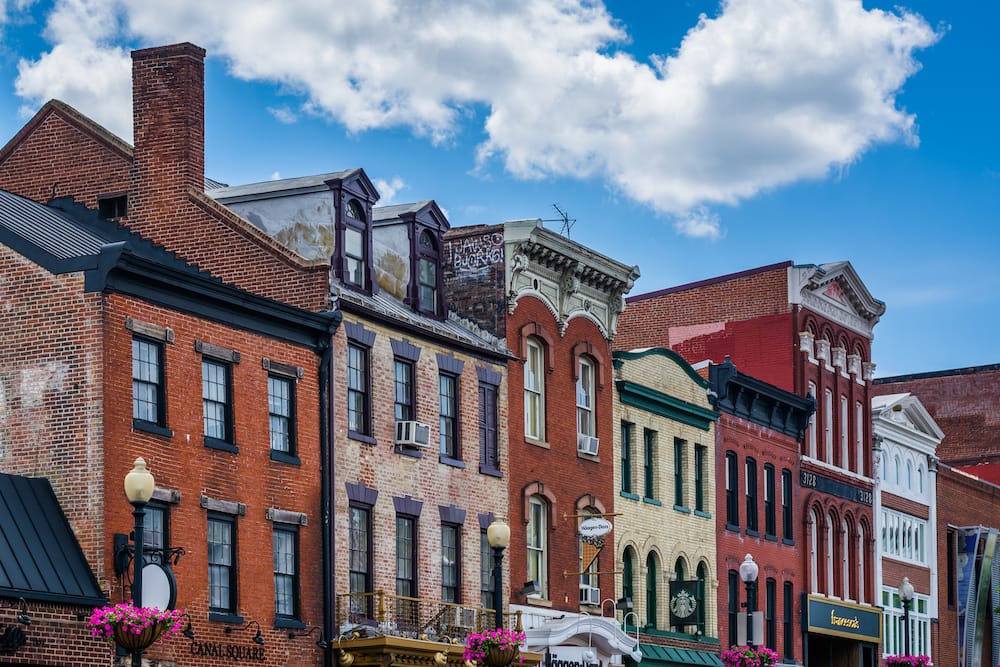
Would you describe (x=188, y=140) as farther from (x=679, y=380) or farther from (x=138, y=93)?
(x=679, y=380)

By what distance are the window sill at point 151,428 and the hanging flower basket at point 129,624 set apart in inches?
208

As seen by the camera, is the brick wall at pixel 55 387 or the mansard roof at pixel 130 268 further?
the mansard roof at pixel 130 268

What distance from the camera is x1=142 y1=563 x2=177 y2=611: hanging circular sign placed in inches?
1208

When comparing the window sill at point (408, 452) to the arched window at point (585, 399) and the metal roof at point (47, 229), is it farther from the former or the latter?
the arched window at point (585, 399)

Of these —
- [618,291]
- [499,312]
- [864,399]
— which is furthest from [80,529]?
[864,399]

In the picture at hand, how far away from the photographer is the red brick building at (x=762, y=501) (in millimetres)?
54500

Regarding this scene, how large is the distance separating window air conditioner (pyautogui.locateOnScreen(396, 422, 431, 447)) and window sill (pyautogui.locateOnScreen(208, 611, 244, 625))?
681 centimetres

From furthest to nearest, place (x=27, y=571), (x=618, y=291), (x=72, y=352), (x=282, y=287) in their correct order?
(x=618, y=291), (x=282, y=287), (x=72, y=352), (x=27, y=571)

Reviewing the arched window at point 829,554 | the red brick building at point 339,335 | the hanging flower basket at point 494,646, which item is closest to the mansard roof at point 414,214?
the red brick building at point 339,335

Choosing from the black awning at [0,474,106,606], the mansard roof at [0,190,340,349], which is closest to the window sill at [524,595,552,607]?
the mansard roof at [0,190,340,349]

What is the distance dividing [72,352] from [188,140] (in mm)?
8439

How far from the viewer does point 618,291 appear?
163ft

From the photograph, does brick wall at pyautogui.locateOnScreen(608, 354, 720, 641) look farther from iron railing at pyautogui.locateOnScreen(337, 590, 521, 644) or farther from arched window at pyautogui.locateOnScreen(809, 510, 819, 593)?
iron railing at pyautogui.locateOnScreen(337, 590, 521, 644)

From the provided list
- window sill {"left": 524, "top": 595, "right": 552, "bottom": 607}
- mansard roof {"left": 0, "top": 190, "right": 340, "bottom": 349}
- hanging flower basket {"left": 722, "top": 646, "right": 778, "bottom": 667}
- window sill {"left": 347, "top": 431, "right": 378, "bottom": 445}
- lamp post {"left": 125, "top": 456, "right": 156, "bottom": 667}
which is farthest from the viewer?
hanging flower basket {"left": 722, "top": 646, "right": 778, "bottom": 667}
